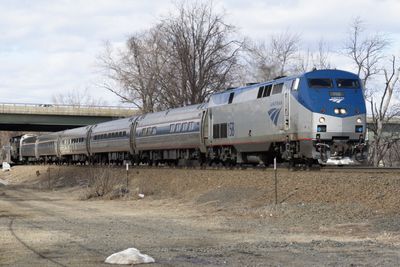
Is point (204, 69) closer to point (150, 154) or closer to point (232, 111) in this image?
point (150, 154)

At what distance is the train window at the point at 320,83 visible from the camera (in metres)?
21.5

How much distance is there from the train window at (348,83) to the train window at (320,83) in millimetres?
397

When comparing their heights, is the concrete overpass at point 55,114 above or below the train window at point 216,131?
above

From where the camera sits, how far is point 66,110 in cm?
7094

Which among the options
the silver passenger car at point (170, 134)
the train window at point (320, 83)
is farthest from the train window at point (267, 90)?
the silver passenger car at point (170, 134)

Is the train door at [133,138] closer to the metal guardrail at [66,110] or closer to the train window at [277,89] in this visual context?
the train window at [277,89]

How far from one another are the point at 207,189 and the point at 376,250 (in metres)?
13.0

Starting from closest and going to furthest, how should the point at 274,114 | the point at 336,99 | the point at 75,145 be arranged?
the point at 336,99
the point at 274,114
the point at 75,145

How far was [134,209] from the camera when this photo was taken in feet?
75.3

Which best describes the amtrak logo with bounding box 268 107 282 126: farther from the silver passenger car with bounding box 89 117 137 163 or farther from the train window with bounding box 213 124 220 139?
the silver passenger car with bounding box 89 117 137 163

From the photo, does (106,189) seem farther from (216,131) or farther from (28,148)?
(28,148)

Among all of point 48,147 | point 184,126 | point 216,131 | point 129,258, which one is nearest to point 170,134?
point 184,126

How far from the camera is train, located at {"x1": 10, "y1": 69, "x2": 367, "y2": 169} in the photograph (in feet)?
68.4

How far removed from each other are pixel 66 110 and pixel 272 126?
170ft
